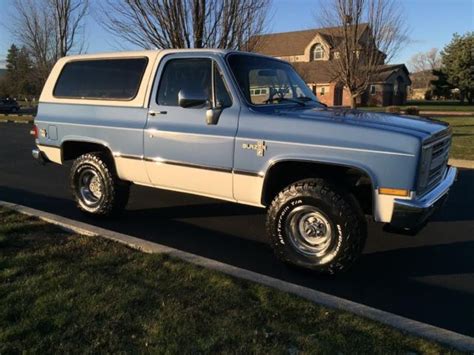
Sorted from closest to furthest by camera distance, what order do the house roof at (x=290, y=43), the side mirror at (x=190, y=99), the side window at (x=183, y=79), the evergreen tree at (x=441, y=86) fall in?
1. the side mirror at (x=190, y=99)
2. the side window at (x=183, y=79)
3. the house roof at (x=290, y=43)
4. the evergreen tree at (x=441, y=86)

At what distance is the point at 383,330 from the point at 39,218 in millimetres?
4230

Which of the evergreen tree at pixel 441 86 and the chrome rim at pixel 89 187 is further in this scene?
the evergreen tree at pixel 441 86

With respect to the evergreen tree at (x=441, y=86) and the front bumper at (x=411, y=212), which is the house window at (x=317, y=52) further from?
the front bumper at (x=411, y=212)

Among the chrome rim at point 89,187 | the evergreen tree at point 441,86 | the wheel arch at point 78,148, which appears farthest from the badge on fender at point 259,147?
the evergreen tree at point 441,86

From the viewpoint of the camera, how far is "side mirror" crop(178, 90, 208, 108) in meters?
4.75

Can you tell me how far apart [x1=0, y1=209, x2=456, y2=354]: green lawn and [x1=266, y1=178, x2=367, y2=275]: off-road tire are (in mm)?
719

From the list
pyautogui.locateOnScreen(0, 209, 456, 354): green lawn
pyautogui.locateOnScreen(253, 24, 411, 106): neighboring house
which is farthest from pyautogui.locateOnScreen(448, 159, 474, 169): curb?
pyautogui.locateOnScreen(253, 24, 411, 106): neighboring house

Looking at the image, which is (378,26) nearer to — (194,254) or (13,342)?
(194,254)

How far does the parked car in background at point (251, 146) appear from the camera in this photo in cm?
411

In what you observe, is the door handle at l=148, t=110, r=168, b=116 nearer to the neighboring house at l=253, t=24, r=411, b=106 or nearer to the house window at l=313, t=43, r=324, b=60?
the neighboring house at l=253, t=24, r=411, b=106

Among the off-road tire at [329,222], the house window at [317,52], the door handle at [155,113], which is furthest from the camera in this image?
the house window at [317,52]

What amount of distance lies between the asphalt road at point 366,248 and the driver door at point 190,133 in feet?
2.21

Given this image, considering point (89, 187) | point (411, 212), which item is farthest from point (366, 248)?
point (89, 187)

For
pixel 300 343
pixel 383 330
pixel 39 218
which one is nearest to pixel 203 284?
pixel 300 343
